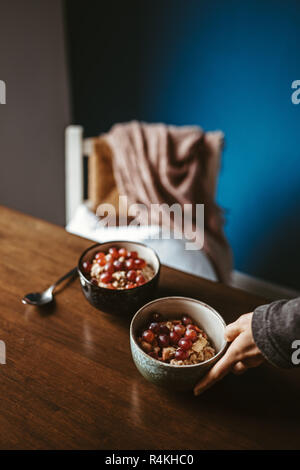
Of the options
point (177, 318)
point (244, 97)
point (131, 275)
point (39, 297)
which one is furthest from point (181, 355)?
point (244, 97)

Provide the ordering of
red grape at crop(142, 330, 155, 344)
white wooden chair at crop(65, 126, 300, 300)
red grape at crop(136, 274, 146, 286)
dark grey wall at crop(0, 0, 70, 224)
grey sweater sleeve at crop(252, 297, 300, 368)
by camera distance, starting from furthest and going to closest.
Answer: dark grey wall at crop(0, 0, 70, 224), white wooden chair at crop(65, 126, 300, 300), red grape at crop(136, 274, 146, 286), red grape at crop(142, 330, 155, 344), grey sweater sleeve at crop(252, 297, 300, 368)

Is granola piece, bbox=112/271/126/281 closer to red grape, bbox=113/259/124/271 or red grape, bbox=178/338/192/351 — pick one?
red grape, bbox=113/259/124/271

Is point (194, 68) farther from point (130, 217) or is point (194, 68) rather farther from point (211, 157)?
point (130, 217)

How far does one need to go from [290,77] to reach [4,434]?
1.84 meters

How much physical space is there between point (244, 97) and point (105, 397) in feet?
5.62

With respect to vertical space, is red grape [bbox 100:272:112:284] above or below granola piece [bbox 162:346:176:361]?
above

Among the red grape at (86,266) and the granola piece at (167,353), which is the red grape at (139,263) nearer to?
the red grape at (86,266)

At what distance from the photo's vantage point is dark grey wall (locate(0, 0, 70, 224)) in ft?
5.63

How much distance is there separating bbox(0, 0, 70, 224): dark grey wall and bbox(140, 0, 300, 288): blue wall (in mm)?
530

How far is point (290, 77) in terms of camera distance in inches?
Answer: 69.9

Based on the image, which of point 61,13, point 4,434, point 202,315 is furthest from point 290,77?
point 4,434

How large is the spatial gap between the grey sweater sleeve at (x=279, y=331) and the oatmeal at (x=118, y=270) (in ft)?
0.95

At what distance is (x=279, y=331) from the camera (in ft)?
1.90

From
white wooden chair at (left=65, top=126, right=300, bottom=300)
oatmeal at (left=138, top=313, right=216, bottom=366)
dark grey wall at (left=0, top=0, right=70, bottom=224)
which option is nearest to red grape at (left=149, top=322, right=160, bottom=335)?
oatmeal at (left=138, top=313, right=216, bottom=366)
